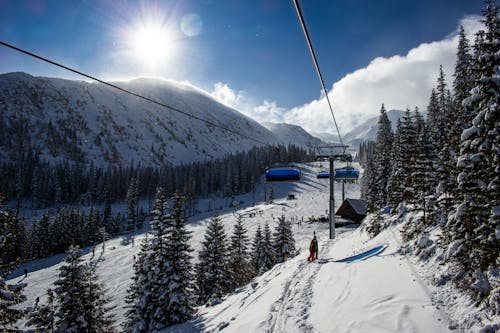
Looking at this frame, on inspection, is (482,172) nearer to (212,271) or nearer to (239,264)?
(212,271)

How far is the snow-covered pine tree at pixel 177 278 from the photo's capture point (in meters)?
20.9

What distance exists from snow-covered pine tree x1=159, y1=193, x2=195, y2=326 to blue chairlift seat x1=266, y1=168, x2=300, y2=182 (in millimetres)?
9476

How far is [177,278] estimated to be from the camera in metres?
21.8

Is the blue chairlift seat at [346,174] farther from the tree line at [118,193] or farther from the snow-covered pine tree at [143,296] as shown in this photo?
the tree line at [118,193]

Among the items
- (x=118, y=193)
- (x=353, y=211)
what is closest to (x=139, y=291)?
(x=353, y=211)

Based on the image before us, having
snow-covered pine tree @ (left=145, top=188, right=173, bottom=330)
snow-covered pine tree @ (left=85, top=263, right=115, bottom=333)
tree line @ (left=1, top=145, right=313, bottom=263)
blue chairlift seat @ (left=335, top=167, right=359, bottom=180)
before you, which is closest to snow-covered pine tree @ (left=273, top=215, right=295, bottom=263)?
blue chairlift seat @ (left=335, top=167, right=359, bottom=180)

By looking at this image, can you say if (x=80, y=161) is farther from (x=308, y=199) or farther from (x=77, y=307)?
(x=77, y=307)

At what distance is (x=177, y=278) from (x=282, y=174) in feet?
44.8

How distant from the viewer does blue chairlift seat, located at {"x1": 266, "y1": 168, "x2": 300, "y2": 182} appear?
26.6 m

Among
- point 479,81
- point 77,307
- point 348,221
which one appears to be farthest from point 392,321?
point 348,221

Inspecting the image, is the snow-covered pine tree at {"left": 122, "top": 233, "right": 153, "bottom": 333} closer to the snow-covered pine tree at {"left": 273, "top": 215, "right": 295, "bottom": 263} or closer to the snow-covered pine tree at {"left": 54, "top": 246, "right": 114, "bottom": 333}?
the snow-covered pine tree at {"left": 54, "top": 246, "right": 114, "bottom": 333}

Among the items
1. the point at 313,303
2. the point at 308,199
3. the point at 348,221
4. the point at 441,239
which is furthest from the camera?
the point at 308,199

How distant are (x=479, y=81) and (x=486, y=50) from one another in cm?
134

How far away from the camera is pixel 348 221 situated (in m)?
58.1
